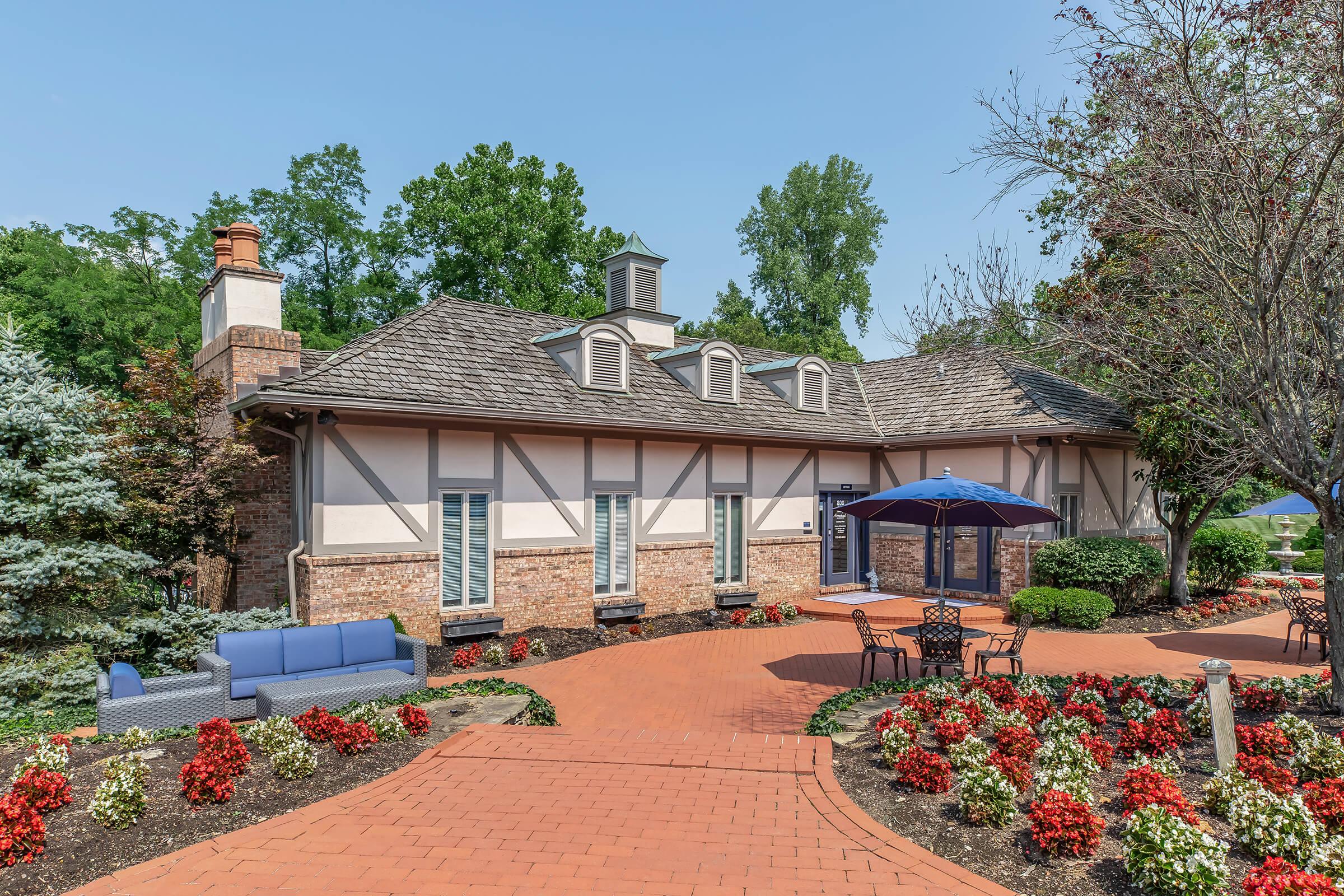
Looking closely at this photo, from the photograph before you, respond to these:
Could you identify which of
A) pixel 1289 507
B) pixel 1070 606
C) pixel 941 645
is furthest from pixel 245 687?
pixel 1289 507

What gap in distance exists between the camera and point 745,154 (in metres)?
16.0

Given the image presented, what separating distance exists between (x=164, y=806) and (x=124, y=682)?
313 cm

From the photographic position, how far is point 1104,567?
14.7m

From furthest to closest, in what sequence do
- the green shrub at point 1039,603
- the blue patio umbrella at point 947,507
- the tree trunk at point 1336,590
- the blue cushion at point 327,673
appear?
the green shrub at point 1039,603 → the blue patio umbrella at point 947,507 → the blue cushion at point 327,673 → the tree trunk at point 1336,590

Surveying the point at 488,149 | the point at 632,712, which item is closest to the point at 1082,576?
the point at 632,712

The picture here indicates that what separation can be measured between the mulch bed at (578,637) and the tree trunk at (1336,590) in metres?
8.64

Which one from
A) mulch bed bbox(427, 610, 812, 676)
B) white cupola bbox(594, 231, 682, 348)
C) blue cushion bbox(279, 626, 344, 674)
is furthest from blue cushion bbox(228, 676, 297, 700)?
white cupola bbox(594, 231, 682, 348)

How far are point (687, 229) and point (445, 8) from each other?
43.4 ft

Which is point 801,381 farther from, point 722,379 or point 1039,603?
point 1039,603

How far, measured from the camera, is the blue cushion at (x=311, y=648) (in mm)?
9359

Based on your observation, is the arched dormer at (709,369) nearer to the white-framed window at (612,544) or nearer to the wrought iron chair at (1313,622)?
the white-framed window at (612,544)

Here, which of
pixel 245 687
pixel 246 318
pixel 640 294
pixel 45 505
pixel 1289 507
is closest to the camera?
pixel 245 687

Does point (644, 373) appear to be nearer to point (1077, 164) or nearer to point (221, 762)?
point (1077, 164)

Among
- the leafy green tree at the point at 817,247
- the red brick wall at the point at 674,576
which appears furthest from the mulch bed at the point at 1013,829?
the leafy green tree at the point at 817,247
